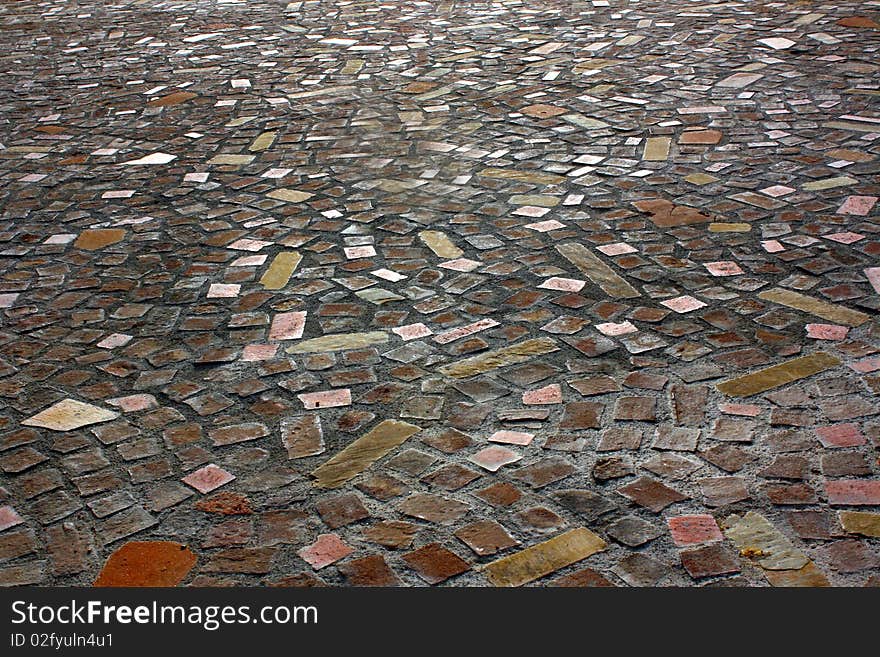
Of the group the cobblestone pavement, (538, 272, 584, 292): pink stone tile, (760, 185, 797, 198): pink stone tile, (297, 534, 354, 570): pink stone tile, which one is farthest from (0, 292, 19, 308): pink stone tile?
(760, 185, 797, 198): pink stone tile

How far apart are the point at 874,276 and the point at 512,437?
1.82 meters

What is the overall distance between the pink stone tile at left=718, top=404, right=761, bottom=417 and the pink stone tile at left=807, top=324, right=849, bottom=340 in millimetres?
552

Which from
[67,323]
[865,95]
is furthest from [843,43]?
[67,323]

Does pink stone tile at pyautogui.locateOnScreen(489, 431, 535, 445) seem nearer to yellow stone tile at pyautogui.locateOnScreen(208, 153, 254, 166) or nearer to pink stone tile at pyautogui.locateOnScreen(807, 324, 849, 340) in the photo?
pink stone tile at pyautogui.locateOnScreen(807, 324, 849, 340)

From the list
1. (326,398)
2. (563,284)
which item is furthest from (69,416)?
(563,284)

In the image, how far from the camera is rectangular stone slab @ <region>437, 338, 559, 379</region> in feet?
11.3

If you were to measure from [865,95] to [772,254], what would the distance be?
238 centimetres

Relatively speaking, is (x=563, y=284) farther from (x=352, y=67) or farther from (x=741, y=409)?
(x=352, y=67)

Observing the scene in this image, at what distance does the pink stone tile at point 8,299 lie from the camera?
13.6ft

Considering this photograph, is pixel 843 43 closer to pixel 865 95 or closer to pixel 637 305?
pixel 865 95

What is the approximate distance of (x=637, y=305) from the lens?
381 centimetres

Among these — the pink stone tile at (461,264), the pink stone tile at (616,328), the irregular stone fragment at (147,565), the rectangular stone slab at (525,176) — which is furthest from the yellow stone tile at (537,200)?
the irregular stone fragment at (147,565)

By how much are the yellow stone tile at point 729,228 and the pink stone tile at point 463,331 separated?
130 centimetres

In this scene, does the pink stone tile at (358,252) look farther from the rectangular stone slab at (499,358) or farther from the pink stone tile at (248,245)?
the rectangular stone slab at (499,358)
